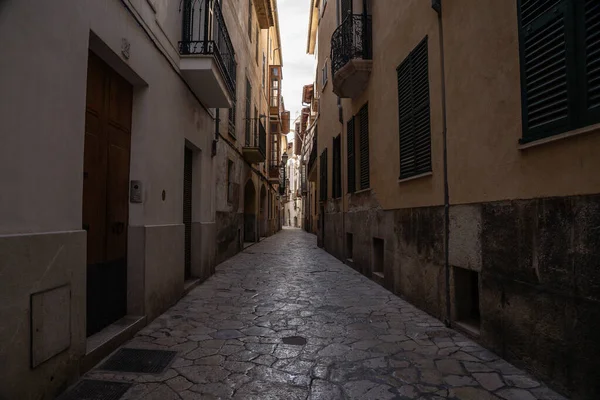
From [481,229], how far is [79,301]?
157 inches

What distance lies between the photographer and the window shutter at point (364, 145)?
909 cm

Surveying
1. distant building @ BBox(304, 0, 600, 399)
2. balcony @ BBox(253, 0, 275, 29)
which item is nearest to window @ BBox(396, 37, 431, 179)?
distant building @ BBox(304, 0, 600, 399)

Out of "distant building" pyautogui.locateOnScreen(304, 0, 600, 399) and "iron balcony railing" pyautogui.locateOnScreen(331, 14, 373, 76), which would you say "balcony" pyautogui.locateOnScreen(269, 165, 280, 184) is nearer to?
"iron balcony railing" pyautogui.locateOnScreen(331, 14, 373, 76)

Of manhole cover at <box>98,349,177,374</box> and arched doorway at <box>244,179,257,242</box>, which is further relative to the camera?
arched doorway at <box>244,179,257,242</box>

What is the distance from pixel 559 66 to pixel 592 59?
0.31 metres

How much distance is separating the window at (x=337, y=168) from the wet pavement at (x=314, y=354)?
6200 millimetres

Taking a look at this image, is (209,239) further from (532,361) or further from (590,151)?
(590,151)

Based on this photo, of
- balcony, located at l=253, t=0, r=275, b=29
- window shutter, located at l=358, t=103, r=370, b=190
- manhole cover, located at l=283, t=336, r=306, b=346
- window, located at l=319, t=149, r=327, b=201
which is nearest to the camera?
manhole cover, located at l=283, t=336, r=306, b=346

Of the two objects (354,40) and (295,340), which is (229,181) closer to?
(354,40)

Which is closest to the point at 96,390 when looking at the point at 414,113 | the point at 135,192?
the point at 135,192

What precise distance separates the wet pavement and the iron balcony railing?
5.51m

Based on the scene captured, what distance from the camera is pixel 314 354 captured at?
12.5ft

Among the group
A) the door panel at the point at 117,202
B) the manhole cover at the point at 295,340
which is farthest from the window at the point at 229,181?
the manhole cover at the point at 295,340

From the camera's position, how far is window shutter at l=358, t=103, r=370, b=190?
909 cm
